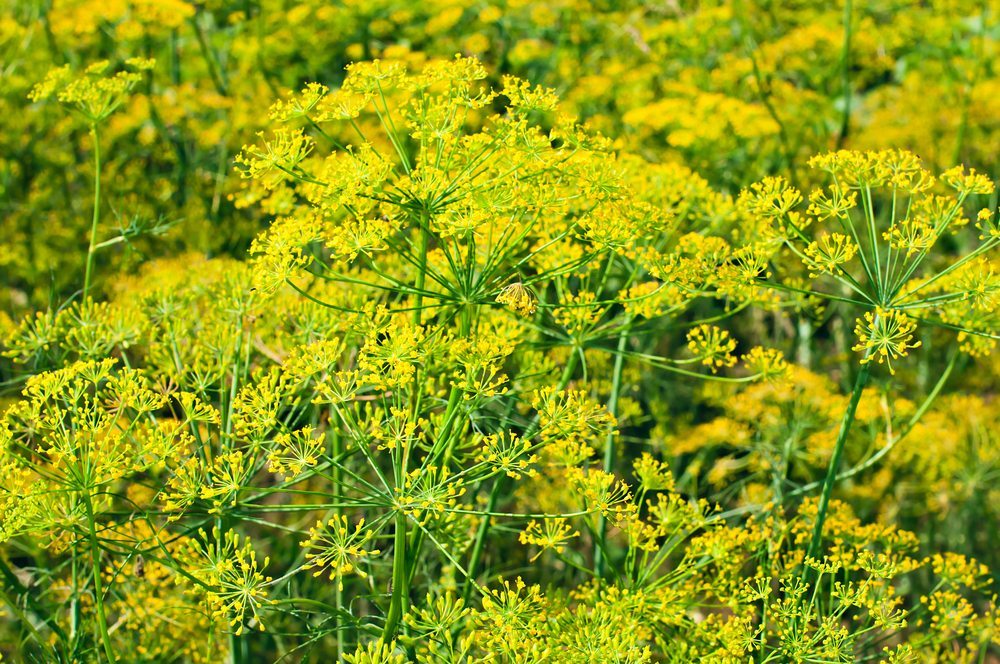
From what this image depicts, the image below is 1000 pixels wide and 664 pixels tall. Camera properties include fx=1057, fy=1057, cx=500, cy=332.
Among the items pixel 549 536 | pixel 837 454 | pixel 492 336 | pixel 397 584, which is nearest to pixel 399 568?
pixel 397 584

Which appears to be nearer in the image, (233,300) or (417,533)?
(417,533)

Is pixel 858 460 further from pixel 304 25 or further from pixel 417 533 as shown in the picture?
pixel 304 25

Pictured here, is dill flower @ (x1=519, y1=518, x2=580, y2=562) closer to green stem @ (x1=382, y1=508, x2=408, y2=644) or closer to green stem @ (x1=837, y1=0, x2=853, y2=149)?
green stem @ (x1=382, y1=508, x2=408, y2=644)

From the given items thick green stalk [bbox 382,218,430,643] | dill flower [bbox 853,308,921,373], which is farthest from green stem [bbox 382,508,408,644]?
dill flower [bbox 853,308,921,373]

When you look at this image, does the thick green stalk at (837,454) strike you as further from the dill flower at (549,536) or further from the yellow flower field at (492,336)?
the dill flower at (549,536)

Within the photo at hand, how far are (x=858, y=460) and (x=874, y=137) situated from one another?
2001 mm

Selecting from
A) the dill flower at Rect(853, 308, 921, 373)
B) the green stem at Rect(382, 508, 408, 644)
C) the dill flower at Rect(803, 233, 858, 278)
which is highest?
the dill flower at Rect(803, 233, 858, 278)

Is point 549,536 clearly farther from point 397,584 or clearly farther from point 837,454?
point 837,454

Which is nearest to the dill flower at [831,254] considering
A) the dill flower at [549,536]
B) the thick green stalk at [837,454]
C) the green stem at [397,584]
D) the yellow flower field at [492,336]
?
the yellow flower field at [492,336]

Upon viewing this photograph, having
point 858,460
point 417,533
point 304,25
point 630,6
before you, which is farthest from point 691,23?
point 417,533

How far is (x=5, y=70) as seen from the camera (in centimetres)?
632

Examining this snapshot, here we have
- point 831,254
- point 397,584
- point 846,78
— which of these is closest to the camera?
point 397,584

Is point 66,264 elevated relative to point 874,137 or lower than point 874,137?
lower

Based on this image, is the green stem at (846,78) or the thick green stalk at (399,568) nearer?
the thick green stalk at (399,568)
